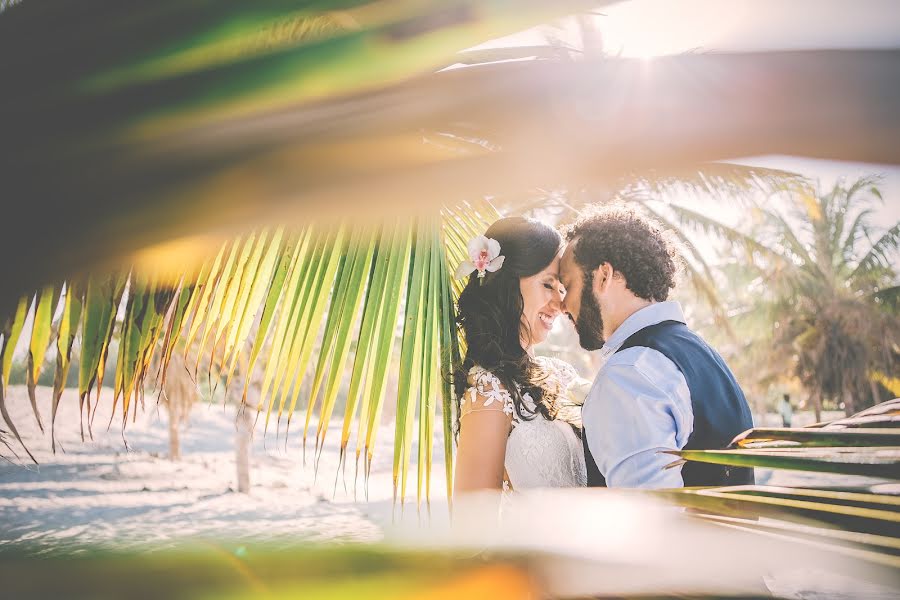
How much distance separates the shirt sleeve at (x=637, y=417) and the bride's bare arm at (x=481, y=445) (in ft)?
1.54

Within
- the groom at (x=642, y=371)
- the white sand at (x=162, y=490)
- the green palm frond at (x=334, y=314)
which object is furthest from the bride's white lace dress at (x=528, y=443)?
the white sand at (x=162, y=490)

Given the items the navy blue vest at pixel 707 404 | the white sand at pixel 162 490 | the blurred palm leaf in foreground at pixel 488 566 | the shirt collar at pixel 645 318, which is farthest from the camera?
the white sand at pixel 162 490

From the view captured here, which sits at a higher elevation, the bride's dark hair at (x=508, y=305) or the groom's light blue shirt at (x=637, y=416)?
the bride's dark hair at (x=508, y=305)

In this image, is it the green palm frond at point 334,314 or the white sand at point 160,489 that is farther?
the white sand at point 160,489

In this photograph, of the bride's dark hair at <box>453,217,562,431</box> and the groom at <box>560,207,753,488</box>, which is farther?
the bride's dark hair at <box>453,217,562,431</box>

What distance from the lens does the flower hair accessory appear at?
251 cm

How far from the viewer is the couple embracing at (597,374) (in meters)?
1.87

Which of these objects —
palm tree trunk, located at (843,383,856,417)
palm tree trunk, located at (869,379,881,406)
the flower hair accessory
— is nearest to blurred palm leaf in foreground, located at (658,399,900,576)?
the flower hair accessory

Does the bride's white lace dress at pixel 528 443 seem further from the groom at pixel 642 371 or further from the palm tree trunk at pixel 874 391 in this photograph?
the palm tree trunk at pixel 874 391

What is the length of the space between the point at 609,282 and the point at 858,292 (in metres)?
24.6

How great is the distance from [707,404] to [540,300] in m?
0.96

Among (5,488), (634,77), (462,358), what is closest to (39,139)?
(634,77)

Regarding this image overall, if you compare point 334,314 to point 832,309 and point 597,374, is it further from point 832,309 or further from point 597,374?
point 832,309

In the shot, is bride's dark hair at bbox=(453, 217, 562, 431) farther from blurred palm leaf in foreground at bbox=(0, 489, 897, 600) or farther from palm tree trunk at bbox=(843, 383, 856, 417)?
palm tree trunk at bbox=(843, 383, 856, 417)
